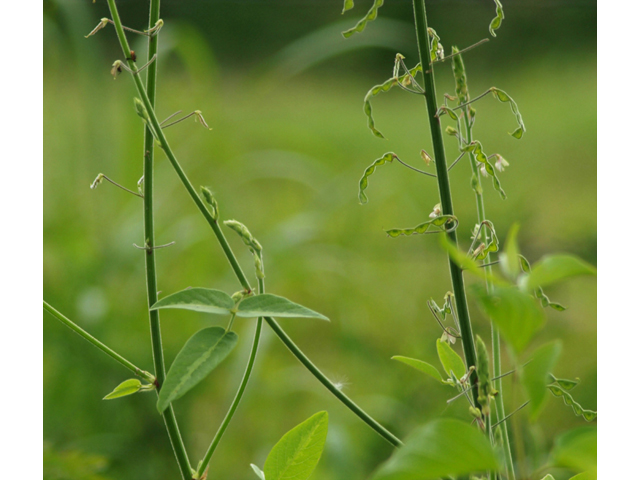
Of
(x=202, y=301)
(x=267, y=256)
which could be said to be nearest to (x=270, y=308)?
(x=202, y=301)

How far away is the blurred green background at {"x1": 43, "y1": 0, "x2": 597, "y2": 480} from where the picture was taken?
1.96ft

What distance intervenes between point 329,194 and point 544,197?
69 cm

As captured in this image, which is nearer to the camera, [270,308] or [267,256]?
[270,308]

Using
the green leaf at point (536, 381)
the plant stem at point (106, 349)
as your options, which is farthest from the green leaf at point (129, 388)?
the green leaf at point (536, 381)

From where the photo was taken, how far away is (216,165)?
3.82ft

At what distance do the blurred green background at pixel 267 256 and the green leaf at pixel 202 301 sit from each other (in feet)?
0.22

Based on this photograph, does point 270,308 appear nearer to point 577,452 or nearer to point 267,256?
point 577,452

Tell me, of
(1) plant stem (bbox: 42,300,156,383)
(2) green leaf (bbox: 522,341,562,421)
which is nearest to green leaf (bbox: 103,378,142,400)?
(1) plant stem (bbox: 42,300,156,383)

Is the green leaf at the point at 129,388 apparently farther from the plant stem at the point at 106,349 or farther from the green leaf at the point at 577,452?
the green leaf at the point at 577,452

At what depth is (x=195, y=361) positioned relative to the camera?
116 millimetres

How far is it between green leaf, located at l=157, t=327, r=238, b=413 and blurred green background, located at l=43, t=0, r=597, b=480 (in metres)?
0.06

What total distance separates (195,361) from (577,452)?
0.24 ft

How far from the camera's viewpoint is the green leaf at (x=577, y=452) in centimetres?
8

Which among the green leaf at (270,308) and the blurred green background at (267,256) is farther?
the blurred green background at (267,256)
